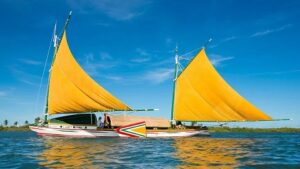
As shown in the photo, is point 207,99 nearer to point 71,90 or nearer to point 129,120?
point 129,120

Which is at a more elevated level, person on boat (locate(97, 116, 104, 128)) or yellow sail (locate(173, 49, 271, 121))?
yellow sail (locate(173, 49, 271, 121))

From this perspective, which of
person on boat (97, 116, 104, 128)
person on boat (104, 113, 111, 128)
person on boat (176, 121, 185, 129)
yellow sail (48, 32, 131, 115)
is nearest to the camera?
yellow sail (48, 32, 131, 115)

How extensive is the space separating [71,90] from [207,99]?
19704 millimetres

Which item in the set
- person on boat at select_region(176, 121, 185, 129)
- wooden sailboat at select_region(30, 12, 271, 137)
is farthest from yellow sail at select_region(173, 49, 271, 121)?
person on boat at select_region(176, 121, 185, 129)

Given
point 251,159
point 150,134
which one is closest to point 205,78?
point 150,134

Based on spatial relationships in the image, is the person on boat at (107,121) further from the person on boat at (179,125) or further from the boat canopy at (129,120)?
the person on boat at (179,125)

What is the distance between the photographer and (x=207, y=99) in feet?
182

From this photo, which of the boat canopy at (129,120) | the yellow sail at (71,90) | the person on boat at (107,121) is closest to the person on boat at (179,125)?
the boat canopy at (129,120)

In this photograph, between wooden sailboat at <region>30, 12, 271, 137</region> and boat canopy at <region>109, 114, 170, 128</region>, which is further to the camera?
boat canopy at <region>109, 114, 170, 128</region>

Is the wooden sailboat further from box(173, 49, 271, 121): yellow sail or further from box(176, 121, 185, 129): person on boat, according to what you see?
box(176, 121, 185, 129): person on boat

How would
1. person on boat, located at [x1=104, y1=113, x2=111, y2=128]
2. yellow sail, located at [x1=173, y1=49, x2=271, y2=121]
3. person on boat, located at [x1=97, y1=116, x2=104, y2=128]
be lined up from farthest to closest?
A: yellow sail, located at [x1=173, y1=49, x2=271, y2=121] < person on boat, located at [x1=104, y1=113, x2=111, y2=128] < person on boat, located at [x1=97, y1=116, x2=104, y2=128]

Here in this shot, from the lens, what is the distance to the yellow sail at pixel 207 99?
54.5m

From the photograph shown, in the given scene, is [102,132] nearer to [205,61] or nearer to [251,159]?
[205,61]

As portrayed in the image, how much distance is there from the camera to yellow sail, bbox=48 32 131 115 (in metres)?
49.9
